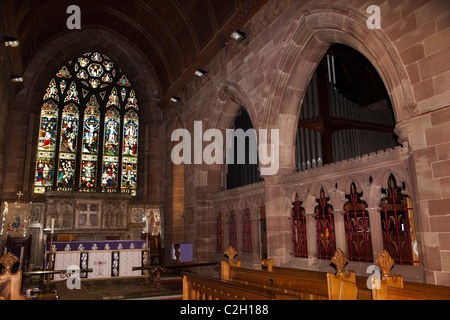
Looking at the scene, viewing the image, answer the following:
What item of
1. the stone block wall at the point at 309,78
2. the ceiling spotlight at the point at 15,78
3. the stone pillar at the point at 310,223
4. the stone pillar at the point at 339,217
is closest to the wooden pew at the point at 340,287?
the stone block wall at the point at 309,78

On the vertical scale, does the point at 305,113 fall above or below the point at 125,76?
below

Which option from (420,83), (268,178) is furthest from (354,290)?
(268,178)

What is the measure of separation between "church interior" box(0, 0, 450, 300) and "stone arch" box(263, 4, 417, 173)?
3 cm

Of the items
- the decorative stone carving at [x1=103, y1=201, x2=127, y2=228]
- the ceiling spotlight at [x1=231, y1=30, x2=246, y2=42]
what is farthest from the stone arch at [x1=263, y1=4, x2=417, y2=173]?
the decorative stone carving at [x1=103, y1=201, x2=127, y2=228]

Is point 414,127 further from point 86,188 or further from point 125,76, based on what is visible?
point 125,76

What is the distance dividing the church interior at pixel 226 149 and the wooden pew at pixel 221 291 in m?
0.02

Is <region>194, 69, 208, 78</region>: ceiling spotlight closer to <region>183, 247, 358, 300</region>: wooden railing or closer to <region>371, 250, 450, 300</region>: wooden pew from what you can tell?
<region>183, 247, 358, 300</region>: wooden railing

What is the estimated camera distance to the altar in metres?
8.41

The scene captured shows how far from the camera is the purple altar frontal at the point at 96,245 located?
334 inches

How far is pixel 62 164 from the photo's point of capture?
12.5 metres

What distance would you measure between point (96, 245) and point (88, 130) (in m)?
5.69

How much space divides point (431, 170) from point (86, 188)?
10.5m

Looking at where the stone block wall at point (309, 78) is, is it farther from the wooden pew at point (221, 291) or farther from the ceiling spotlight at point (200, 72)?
the wooden pew at point (221, 291)
